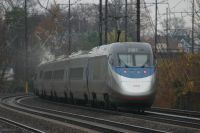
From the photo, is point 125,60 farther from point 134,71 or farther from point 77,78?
point 77,78

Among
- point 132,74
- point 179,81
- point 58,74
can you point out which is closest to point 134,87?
point 132,74

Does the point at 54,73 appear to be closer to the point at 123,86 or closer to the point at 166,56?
the point at 166,56

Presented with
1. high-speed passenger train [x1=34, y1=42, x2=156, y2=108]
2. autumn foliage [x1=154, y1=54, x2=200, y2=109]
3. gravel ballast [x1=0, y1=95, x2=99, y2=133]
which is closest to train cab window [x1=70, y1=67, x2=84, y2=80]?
high-speed passenger train [x1=34, y1=42, x2=156, y2=108]

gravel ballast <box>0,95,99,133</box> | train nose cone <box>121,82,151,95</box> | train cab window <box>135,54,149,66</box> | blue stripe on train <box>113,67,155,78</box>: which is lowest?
gravel ballast <box>0,95,99,133</box>

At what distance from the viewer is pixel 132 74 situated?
2655cm

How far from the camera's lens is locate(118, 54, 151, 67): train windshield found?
27094mm

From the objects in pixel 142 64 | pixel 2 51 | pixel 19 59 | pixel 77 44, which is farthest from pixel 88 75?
pixel 77 44

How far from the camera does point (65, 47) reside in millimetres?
88938

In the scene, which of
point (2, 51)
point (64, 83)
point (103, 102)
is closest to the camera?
point (103, 102)

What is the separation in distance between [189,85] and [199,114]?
24.2 ft

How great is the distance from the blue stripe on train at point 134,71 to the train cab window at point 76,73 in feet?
21.3

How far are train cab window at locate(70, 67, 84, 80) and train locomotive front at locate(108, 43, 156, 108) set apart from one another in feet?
19.4

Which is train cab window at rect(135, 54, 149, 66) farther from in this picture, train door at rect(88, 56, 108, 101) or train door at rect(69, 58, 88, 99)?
train door at rect(69, 58, 88, 99)

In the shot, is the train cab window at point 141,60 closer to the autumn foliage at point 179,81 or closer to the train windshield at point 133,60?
the train windshield at point 133,60
